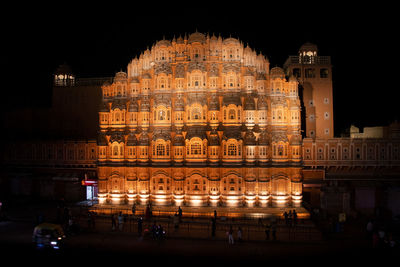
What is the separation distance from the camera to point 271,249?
29.0m

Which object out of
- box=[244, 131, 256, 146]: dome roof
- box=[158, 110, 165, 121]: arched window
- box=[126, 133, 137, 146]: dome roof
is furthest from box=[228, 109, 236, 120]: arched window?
box=[126, 133, 137, 146]: dome roof

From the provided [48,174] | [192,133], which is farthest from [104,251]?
[48,174]

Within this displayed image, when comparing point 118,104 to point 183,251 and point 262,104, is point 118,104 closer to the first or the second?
point 262,104

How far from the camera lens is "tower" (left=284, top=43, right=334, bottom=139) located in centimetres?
5103

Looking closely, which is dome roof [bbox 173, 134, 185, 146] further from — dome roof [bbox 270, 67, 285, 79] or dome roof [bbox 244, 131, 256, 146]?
dome roof [bbox 270, 67, 285, 79]

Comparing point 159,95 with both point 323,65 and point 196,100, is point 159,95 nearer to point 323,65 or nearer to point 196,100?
point 196,100

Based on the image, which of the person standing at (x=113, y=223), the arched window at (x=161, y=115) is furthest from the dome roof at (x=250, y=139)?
the person standing at (x=113, y=223)

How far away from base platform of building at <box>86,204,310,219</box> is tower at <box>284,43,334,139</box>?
51.2 feet

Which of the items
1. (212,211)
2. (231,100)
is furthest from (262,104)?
(212,211)

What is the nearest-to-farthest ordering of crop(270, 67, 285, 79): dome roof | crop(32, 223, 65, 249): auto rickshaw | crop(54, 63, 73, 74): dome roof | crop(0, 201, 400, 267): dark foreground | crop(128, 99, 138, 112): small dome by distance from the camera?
crop(0, 201, 400, 267): dark foreground
crop(32, 223, 65, 249): auto rickshaw
crop(270, 67, 285, 79): dome roof
crop(128, 99, 138, 112): small dome
crop(54, 63, 73, 74): dome roof

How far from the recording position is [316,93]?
5147 cm

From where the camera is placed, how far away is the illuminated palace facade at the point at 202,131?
1585 inches

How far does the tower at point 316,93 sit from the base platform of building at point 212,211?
1559 cm

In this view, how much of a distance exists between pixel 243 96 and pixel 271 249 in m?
19.1
